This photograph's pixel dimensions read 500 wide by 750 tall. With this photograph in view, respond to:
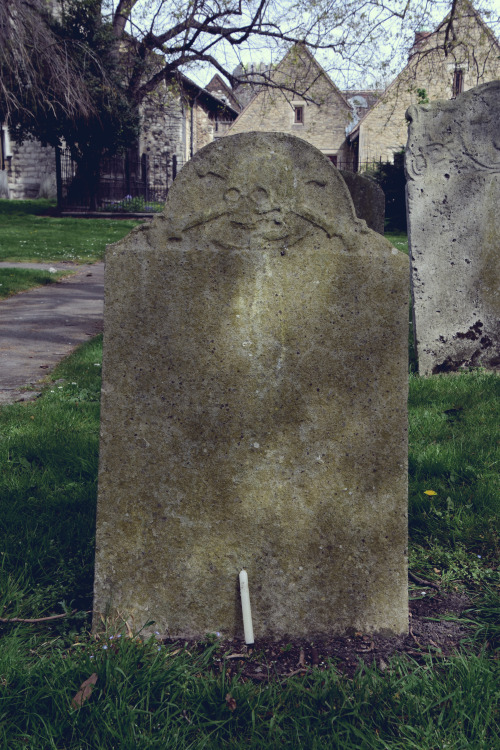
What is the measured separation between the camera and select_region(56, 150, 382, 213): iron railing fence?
24547 mm

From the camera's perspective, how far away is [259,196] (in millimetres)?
1981

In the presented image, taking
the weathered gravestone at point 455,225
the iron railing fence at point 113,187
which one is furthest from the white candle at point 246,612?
the iron railing fence at point 113,187

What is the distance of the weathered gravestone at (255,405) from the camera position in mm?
1979

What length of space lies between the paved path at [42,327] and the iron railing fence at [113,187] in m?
14.8

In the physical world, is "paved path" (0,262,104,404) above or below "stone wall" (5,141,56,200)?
below

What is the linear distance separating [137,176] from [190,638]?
27781mm

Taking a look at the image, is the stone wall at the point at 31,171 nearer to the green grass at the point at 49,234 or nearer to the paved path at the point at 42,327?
the green grass at the point at 49,234

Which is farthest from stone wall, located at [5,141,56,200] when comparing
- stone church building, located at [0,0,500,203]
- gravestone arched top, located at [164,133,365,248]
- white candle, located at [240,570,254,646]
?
white candle, located at [240,570,254,646]

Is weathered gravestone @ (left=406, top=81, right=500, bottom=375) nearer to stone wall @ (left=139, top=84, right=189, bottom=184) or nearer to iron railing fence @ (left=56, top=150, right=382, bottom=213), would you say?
iron railing fence @ (left=56, top=150, right=382, bottom=213)

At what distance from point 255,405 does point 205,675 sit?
78 cm

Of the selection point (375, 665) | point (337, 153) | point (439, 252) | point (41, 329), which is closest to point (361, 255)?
point (375, 665)

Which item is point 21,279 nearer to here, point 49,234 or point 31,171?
point 49,234

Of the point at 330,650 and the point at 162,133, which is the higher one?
the point at 162,133

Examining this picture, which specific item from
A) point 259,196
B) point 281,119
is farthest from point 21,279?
point 281,119
